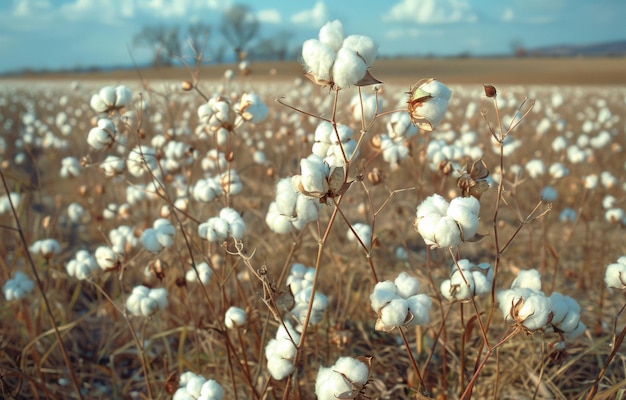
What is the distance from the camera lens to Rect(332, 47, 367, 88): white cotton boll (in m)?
0.96

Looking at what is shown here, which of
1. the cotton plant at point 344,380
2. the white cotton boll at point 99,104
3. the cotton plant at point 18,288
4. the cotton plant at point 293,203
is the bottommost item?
the cotton plant at point 18,288

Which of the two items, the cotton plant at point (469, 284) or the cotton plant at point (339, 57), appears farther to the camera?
the cotton plant at point (469, 284)

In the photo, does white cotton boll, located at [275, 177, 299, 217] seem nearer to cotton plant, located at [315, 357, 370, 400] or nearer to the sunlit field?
the sunlit field

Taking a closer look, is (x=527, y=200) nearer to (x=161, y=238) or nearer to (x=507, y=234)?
(x=507, y=234)

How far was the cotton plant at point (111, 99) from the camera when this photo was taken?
1.70 m

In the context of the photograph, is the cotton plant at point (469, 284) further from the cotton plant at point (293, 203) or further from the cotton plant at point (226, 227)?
the cotton plant at point (226, 227)

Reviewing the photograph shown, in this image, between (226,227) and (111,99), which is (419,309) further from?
(111,99)

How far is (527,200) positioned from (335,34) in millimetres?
4682

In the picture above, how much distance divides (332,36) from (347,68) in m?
0.09

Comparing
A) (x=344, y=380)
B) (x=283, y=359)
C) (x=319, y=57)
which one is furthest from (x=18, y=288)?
(x=319, y=57)

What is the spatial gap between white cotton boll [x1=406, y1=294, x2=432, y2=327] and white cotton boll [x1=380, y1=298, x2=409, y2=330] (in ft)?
0.09

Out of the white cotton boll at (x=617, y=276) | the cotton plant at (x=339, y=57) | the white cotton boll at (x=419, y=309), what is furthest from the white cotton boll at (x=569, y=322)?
the cotton plant at (x=339, y=57)

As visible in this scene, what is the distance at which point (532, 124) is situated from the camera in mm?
8852

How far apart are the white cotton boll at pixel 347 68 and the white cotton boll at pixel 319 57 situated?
0.02 m
